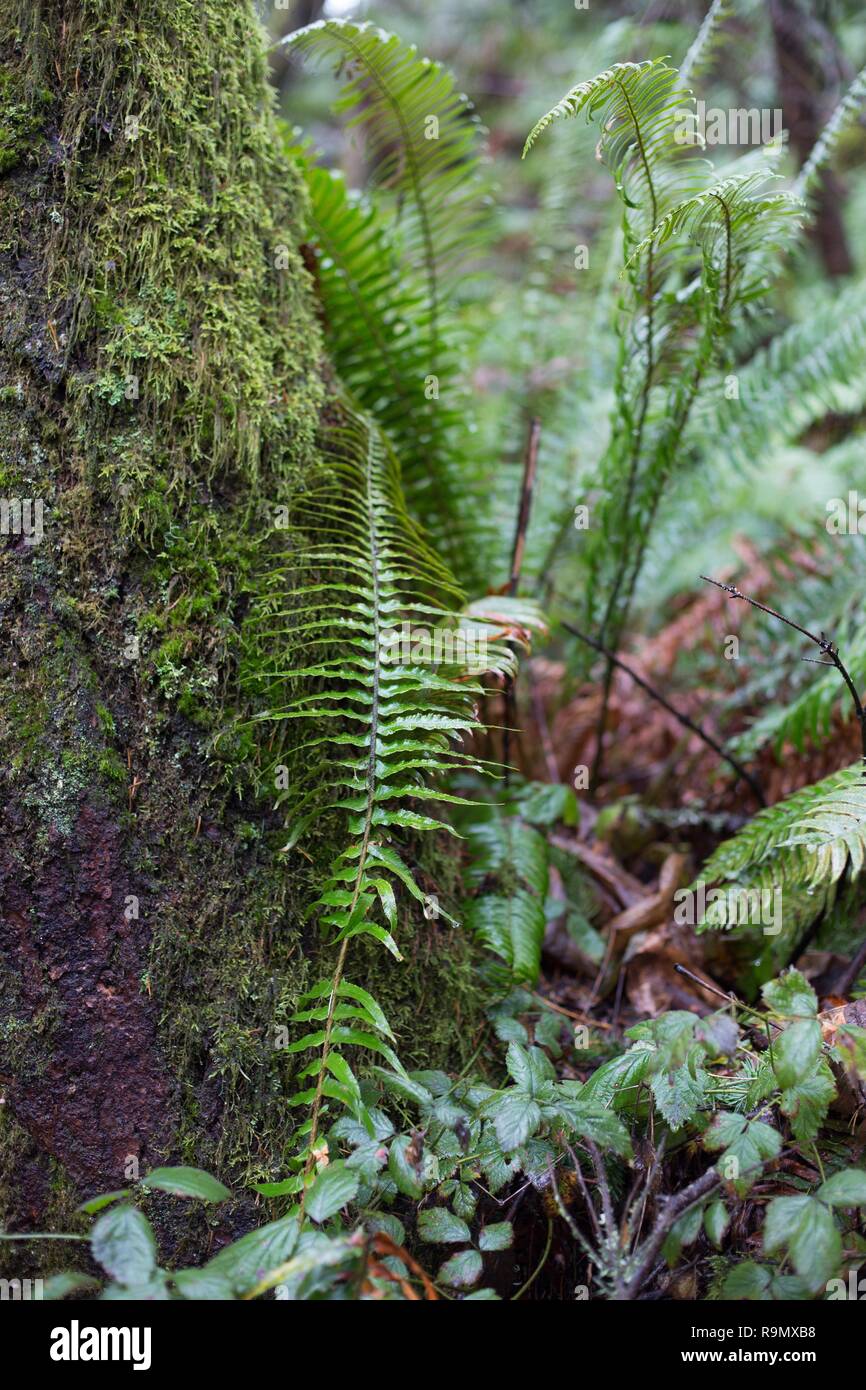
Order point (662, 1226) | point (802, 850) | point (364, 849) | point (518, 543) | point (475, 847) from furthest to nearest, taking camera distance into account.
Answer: point (518, 543) < point (475, 847) < point (802, 850) < point (364, 849) < point (662, 1226)

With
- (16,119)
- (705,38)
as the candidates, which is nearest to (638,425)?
(705,38)

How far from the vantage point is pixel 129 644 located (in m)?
1.91

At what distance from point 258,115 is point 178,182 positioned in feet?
1.31

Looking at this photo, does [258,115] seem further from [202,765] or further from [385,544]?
[202,765]

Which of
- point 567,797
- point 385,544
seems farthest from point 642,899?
point 385,544

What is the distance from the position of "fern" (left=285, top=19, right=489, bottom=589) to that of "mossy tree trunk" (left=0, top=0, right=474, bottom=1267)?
1.90 ft

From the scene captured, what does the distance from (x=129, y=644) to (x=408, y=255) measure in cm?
185

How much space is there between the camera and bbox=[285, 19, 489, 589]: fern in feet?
8.39

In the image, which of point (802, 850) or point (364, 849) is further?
point (802, 850)

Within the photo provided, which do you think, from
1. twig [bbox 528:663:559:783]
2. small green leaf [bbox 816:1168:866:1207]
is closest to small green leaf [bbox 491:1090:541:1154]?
small green leaf [bbox 816:1168:866:1207]

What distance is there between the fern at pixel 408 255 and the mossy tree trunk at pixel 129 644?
578mm

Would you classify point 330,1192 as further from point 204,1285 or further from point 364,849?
point 364,849

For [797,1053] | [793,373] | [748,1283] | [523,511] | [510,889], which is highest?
[793,373]

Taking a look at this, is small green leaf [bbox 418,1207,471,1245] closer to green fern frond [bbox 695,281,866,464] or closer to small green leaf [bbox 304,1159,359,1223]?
small green leaf [bbox 304,1159,359,1223]
